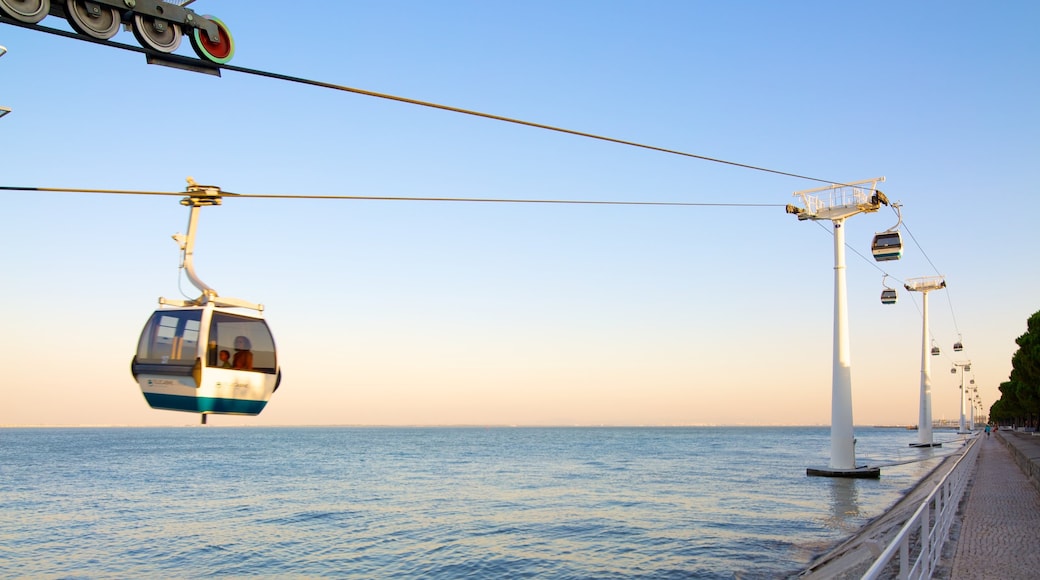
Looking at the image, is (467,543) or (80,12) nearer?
(80,12)

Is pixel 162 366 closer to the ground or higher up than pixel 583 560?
higher up

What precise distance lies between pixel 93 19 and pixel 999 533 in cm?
1859

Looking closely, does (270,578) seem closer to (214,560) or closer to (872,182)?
(214,560)

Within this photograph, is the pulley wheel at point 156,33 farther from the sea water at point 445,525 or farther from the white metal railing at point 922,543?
the sea water at point 445,525

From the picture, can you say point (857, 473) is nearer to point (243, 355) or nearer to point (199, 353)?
point (243, 355)

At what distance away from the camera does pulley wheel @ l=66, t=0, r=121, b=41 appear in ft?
22.3

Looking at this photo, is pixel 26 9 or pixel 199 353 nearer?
pixel 26 9

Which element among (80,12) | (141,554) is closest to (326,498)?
(141,554)

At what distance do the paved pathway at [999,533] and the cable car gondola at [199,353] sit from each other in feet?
40.4

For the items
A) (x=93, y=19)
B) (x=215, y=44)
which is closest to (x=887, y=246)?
(x=215, y=44)

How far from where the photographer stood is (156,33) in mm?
7320

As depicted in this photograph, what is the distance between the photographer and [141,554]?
78.8 ft

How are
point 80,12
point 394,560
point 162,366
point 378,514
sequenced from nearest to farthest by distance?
point 80,12
point 162,366
point 394,560
point 378,514

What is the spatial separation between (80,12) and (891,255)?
36.9 m
